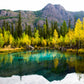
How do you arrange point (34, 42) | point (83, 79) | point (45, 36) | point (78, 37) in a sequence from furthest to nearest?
point (45, 36), point (34, 42), point (78, 37), point (83, 79)

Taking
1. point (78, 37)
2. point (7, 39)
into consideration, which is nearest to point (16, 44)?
point (7, 39)

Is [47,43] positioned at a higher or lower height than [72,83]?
lower

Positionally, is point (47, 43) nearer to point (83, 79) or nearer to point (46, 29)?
point (46, 29)

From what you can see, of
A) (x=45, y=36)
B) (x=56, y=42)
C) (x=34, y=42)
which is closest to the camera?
(x=56, y=42)

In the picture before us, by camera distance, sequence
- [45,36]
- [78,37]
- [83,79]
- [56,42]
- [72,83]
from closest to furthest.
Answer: [72,83]
[83,79]
[78,37]
[56,42]
[45,36]

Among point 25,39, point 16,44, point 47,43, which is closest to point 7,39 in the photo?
point 16,44

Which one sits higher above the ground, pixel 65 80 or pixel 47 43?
pixel 65 80

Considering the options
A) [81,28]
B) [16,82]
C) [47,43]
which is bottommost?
[47,43]

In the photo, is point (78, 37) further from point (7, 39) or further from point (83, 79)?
point (7, 39)

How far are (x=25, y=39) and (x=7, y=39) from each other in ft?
37.5

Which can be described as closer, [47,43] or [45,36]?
[47,43]

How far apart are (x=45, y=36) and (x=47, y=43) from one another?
8.66 meters

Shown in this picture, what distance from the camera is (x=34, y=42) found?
274ft

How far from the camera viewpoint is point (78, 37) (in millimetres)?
49406
